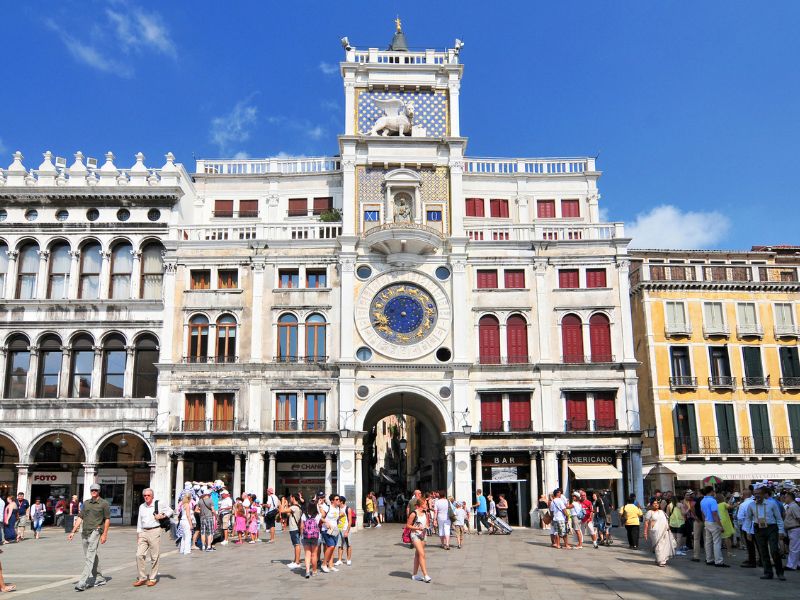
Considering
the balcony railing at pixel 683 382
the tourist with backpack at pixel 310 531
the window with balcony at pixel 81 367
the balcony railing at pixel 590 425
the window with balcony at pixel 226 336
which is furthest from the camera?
the balcony railing at pixel 683 382

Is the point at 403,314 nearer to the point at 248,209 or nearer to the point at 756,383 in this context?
the point at 248,209

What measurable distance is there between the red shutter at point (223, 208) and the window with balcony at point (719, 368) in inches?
1147

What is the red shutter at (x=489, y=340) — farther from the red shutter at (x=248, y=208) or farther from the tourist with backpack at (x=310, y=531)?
the tourist with backpack at (x=310, y=531)

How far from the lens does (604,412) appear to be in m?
41.2

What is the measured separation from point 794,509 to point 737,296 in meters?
30.4

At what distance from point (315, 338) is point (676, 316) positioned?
69.9 feet

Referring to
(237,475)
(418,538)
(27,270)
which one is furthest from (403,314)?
(418,538)

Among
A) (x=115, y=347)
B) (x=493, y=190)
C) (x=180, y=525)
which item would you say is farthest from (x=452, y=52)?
(x=180, y=525)

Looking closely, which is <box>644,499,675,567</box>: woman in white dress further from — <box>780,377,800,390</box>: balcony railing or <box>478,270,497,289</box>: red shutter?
<box>780,377,800,390</box>: balcony railing

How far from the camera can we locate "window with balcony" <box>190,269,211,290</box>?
1693 inches

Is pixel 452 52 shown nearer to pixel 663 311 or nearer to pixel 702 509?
pixel 663 311

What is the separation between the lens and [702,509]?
72.4 feet

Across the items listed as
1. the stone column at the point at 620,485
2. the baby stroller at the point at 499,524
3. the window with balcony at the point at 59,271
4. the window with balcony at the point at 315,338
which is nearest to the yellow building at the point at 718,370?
the stone column at the point at 620,485

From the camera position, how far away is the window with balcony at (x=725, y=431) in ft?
149
